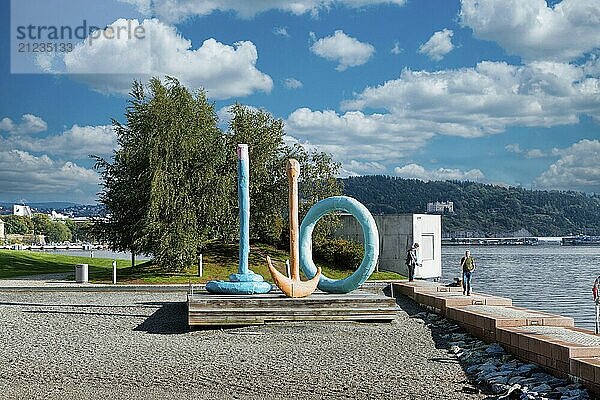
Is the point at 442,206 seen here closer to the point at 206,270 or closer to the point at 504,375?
the point at 206,270

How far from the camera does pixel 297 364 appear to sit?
12.4m

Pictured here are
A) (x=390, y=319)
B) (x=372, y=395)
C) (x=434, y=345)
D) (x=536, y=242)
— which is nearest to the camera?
(x=372, y=395)

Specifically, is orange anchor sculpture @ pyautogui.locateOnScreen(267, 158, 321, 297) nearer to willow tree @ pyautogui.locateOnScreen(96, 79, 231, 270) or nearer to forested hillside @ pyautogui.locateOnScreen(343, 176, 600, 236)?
willow tree @ pyautogui.locateOnScreen(96, 79, 231, 270)

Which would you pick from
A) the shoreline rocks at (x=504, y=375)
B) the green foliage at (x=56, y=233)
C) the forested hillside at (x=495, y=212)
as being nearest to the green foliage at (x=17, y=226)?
the green foliage at (x=56, y=233)

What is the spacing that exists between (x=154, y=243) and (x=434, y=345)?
20494 millimetres

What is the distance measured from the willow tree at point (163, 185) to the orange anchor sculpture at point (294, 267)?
561 inches

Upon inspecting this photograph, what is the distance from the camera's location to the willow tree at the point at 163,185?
108ft

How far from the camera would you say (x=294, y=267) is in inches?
752

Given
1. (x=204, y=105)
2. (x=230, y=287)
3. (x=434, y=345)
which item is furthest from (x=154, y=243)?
(x=434, y=345)

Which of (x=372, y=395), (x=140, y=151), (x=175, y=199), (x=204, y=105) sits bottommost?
(x=372, y=395)

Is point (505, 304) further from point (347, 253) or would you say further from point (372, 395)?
point (347, 253)

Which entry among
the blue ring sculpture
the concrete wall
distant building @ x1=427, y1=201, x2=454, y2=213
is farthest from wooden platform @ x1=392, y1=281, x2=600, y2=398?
distant building @ x1=427, y1=201, x2=454, y2=213

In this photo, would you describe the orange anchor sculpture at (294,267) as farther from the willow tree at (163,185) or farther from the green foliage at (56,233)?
the green foliage at (56,233)

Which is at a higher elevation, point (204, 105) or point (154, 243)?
point (204, 105)
